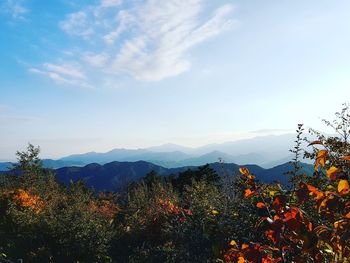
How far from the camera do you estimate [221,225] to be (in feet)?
18.5

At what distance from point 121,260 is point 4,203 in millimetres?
9194

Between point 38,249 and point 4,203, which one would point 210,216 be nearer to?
point 38,249

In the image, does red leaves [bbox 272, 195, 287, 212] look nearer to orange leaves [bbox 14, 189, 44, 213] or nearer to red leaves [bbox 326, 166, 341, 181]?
red leaves [bbox 326, 166, 341, 181]

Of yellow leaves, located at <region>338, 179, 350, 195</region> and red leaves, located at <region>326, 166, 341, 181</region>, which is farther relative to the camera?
red leaves, located at <region>326, 166, 341, 181</region>

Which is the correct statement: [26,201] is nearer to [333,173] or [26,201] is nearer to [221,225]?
[221,225]

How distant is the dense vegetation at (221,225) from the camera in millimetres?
1920

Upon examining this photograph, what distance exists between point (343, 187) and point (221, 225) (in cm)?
416

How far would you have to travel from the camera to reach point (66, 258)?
11.2 m

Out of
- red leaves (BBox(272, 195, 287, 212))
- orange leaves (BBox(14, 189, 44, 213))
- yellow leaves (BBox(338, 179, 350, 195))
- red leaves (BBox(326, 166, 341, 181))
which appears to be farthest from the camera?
orange leaves (BBox(14, 189, 44, 213))

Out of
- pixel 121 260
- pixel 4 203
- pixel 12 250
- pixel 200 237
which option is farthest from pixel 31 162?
pixel 200 237

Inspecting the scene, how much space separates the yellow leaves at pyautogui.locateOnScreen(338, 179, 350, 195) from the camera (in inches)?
64.7

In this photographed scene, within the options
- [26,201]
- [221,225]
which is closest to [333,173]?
[221,225]

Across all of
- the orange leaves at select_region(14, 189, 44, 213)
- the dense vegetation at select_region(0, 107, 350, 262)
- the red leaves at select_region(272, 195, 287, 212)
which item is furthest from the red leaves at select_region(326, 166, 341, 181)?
the orange leaves at select_region(14, 189, 44, 213)

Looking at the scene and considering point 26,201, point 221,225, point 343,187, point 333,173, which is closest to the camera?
point 343,187
